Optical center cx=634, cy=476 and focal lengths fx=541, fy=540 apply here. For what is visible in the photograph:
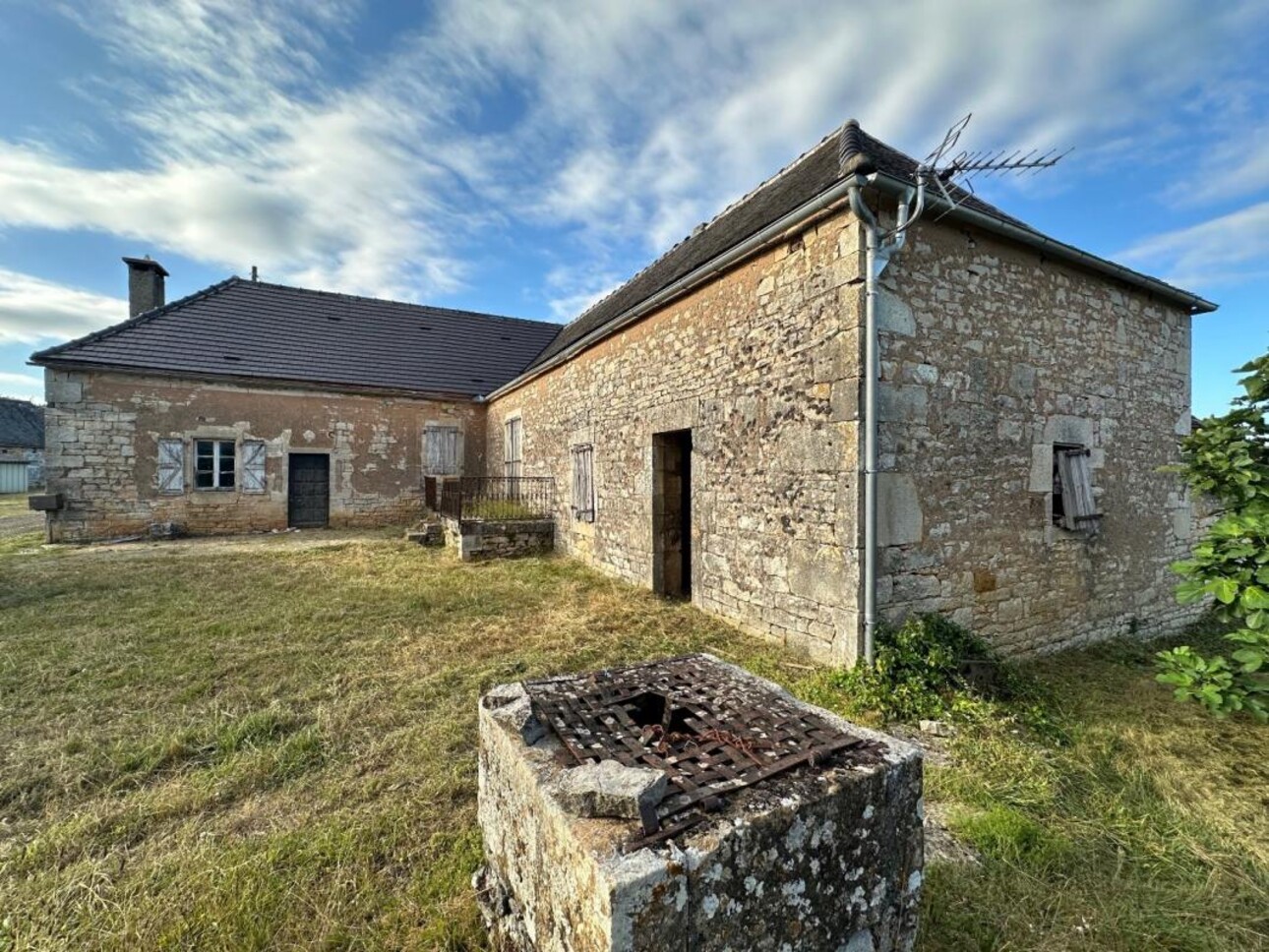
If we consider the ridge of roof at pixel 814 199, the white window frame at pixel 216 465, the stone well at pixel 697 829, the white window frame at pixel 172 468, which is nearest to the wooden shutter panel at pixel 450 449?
the white window frame at pixel 216 465

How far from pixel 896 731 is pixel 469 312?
58.4ft

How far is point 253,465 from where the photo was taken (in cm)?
1280

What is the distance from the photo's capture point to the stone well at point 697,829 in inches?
51.8

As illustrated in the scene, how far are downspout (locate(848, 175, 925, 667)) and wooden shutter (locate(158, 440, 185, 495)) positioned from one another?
14.4 m

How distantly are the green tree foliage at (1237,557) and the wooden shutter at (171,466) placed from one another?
53.2 feet

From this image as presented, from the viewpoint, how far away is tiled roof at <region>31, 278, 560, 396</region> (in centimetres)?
1232

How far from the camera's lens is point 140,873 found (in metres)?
2.14

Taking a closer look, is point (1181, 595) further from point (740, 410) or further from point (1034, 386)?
point (740, 410)

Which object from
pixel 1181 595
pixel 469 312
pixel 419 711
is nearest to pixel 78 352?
pixel 469 312

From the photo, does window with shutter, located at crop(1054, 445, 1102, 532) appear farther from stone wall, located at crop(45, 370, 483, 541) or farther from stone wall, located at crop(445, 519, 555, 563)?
stone wall, located at crop(45, 370, 483, 541)

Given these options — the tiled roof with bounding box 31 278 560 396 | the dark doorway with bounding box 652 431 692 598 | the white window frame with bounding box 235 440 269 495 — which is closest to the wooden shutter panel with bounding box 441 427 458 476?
the tiled roof with bounding box 31 278 560 396

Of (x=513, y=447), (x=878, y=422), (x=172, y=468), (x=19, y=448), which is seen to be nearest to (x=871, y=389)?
(x=878, y=422)

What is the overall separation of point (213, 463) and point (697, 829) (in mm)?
14956

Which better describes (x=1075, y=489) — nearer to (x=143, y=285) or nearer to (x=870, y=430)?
(x=870, y=430)
